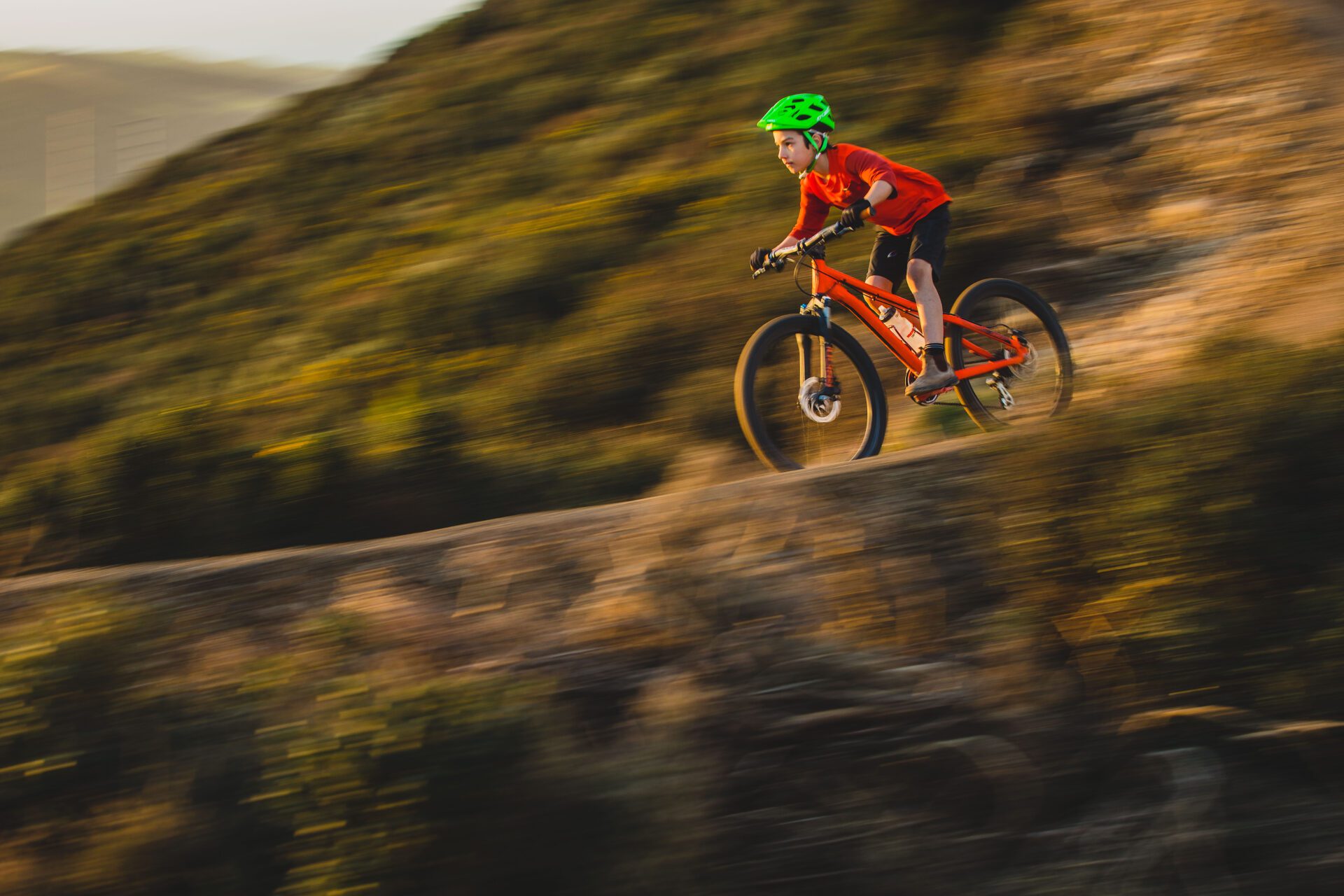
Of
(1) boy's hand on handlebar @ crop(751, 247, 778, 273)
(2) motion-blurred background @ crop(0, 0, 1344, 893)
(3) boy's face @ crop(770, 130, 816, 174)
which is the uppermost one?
(3) boy's face @ crop(770, 130, 816, 174)

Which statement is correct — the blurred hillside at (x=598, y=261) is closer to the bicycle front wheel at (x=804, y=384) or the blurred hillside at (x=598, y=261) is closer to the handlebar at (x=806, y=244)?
the bicycle front wheel at (x=804, y=384)

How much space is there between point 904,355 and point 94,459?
646cm

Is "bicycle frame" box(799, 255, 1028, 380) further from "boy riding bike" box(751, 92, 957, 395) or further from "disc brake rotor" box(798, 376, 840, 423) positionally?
"disc brake rotor" box(798, 376, 840, 423)

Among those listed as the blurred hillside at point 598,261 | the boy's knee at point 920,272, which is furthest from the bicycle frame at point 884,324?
the blurred hillside at point 598,261

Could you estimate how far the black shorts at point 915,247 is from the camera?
638 cm

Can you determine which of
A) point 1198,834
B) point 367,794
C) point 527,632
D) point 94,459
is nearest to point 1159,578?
point 1198,834

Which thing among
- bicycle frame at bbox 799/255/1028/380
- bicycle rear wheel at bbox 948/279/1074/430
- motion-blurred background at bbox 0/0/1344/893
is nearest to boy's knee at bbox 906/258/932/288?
bicycle frame at bbox 799/255/1028/380

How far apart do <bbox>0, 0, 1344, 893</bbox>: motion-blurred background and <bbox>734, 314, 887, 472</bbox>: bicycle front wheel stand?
363mm

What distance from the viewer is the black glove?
593cm

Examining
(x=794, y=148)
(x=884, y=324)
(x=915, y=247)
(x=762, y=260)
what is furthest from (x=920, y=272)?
(x=794, y=148)

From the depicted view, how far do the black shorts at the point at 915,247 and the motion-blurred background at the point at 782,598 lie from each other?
117 cm

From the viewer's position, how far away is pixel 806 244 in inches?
238

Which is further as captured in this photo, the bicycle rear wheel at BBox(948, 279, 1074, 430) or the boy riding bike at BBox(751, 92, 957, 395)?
the bicycle rear wheel at BBox(948, 279, 1074, 430)

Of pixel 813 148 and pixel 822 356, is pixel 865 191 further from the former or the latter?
pixel 822 356
